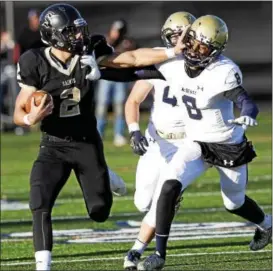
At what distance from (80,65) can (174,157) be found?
0.76 meters

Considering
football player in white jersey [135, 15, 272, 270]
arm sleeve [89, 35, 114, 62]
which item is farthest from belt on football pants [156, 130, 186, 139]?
arm sleeve [89, 35, 114, 62]

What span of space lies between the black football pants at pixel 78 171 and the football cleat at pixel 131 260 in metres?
0.27

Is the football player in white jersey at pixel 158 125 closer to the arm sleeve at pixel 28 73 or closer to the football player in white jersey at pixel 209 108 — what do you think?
the football player in white jersey at pixel 209 108

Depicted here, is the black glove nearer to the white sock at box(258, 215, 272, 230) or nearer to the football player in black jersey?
the football player in black jersey

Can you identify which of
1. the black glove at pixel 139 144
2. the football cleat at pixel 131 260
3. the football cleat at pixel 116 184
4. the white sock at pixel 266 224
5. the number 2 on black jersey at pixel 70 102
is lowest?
the white sock at pixel 266 224

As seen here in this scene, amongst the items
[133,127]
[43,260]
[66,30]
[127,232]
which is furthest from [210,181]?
[43,260]

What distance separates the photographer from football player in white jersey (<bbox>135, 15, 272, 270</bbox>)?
6.14 m

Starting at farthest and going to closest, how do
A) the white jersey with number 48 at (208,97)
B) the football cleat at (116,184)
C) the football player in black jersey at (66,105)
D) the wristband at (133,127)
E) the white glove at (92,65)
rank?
the football cleat at (116,184), the wristband at (133,127), the white jersey with number 48 at (208,97), the white glove at (92,65), the football player in black jersey at (66,105)

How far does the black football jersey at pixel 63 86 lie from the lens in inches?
239

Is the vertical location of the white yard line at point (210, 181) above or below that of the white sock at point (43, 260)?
below

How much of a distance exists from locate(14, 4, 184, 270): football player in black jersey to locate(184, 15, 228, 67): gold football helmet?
8cm

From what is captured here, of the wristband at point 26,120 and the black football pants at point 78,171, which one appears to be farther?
the black football pants at point 78,171

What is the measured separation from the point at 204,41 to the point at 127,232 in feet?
7.14

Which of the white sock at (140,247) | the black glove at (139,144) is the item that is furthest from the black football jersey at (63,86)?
the white sock at (140,247)
